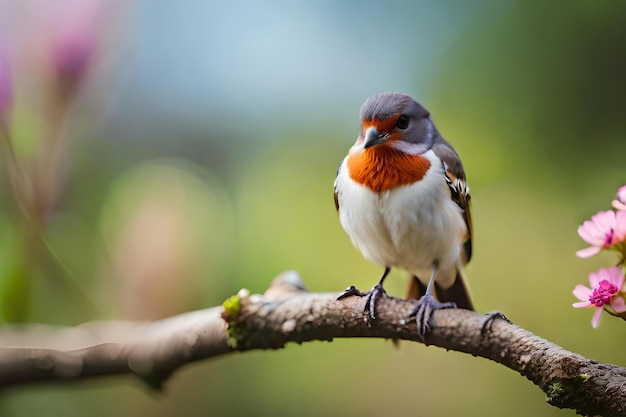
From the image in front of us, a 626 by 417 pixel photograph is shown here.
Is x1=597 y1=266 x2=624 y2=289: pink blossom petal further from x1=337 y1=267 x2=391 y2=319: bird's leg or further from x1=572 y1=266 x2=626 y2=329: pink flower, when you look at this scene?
x1=337 y1=267 x2=391 y2=319: bird's leg

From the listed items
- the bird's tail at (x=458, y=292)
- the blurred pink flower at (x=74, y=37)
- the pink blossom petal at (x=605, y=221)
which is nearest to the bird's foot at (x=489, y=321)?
the pink blossom petal at (x=605, y=221)

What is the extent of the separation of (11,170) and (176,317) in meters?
0.21

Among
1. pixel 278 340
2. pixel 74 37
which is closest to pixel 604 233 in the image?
pixel 278 340

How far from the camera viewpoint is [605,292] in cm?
38

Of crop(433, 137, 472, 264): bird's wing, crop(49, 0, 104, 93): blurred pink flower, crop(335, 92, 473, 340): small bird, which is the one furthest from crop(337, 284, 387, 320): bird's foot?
crop(49, 0, 104, 93): blurred pink flower

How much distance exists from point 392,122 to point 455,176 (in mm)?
106

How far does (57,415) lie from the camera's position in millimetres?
892

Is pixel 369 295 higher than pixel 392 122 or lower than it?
lower

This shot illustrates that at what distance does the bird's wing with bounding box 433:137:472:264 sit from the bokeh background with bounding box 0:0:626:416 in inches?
2.3

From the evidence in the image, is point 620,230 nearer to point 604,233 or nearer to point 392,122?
point 604,233

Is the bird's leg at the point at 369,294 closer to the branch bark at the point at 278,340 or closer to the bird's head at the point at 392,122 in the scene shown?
the branch bark at the point at 278,340

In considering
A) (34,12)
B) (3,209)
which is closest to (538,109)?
(34,12)

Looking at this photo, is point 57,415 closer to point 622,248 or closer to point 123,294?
point 123,294

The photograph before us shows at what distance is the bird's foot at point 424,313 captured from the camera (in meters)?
0.50
